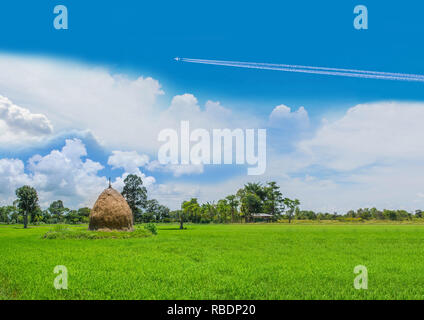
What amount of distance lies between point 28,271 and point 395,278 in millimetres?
11073

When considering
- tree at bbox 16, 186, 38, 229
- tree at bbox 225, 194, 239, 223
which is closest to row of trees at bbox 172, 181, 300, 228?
tree at bbox 225, 194, 239, 223

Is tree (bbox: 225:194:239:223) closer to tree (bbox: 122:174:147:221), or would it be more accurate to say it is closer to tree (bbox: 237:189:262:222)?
tree (bbox: 237:189:262:222)

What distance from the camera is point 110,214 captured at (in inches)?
867

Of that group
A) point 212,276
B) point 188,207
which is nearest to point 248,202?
point 188,207

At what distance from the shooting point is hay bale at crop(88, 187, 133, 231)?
22.0 meters

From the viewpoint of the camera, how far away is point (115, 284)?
7.47 meters

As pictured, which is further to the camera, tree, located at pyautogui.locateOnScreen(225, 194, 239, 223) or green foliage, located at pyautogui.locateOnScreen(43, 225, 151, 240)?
tree, located at pyautogui.locateOnScreen(225, 194, 239, 223)

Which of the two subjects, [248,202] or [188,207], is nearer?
[188,207]

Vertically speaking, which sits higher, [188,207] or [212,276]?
[212,276]

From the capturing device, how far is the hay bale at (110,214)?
72.2 feet

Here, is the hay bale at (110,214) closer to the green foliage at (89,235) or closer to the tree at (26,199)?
the green foliage at (89,235)

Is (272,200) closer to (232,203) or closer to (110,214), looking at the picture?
(232,203)
